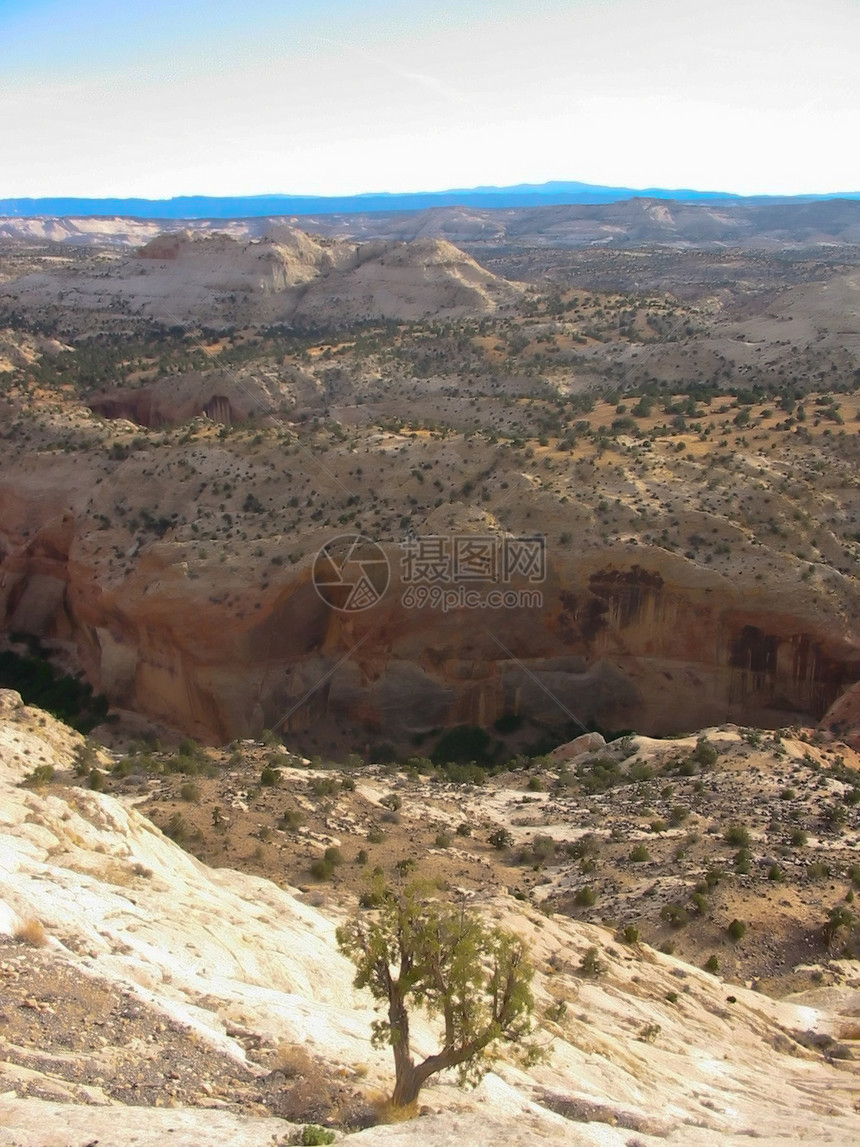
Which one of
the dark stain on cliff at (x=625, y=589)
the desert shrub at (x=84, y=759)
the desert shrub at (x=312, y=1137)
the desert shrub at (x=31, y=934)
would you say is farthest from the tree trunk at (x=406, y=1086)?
the dark stain on cliff at (x=625, y=589)

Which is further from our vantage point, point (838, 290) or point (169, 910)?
point (838, 290)

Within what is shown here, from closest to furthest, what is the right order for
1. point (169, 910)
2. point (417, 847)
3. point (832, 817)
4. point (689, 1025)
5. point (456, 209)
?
point (169, 910) → point (689, 1025) → point (417, 847) → point (832, 817) → point (456, 209)

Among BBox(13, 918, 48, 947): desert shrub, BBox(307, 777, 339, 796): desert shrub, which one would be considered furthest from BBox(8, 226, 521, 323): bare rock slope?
BBox(13, 918, 48, 947): desert shrub

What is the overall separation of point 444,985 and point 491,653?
17.3 m

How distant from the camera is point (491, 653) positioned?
25.3 metres

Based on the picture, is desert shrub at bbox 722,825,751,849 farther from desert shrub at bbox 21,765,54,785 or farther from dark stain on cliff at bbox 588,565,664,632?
desert shrub at bbox 21,765,54,785

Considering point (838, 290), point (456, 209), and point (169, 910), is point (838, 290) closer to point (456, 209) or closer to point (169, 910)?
point (169, 910)

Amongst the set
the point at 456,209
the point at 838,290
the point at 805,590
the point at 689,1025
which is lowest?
the point at 689,1025

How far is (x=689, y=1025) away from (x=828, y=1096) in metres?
1.71

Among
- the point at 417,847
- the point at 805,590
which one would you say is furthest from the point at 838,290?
the point at 417,847

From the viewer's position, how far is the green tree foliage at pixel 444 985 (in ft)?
25.7

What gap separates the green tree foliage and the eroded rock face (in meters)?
16.8

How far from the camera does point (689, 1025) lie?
1211cm

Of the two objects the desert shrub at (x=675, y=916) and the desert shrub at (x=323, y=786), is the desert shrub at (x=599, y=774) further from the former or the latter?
the desert shrub at (x=323, y=786)
